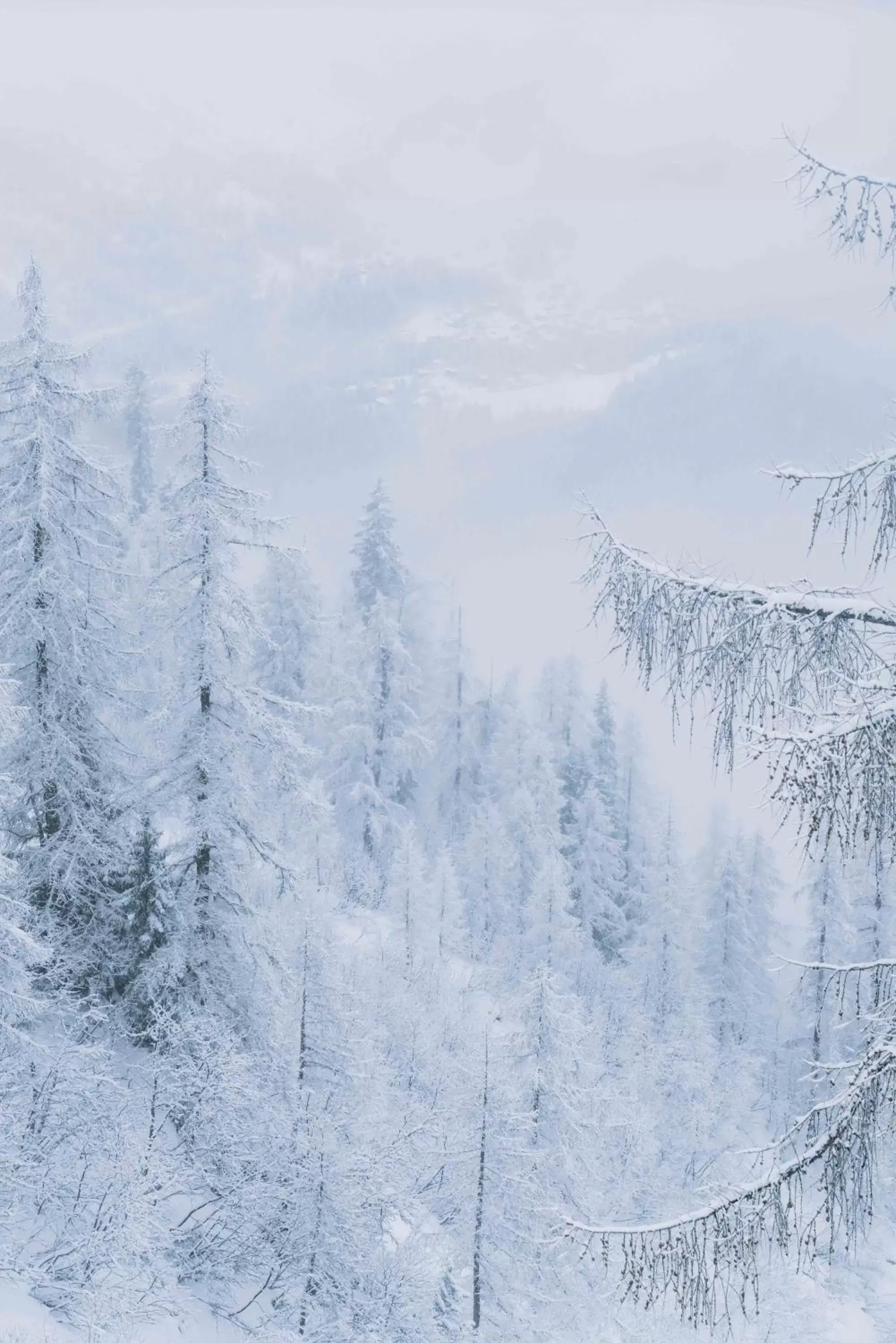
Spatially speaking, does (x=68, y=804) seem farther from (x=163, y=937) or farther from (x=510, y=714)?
(x=510, y=714)

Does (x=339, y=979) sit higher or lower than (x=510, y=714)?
lower

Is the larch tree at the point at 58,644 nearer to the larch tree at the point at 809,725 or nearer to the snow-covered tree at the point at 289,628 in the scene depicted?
the larch tree at the point at 809,725

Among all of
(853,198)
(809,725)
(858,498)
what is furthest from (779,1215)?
(853,198)

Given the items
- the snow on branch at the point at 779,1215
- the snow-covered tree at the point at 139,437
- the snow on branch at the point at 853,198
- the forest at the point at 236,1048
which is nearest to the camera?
the snow on branch at the point at 779,1215

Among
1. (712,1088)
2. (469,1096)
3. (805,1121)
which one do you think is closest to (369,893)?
(712,1088)

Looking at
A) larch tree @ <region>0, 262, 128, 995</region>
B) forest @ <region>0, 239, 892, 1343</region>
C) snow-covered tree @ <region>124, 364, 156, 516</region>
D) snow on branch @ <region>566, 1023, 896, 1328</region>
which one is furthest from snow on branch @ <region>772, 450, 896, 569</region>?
snow-covered tree @ <region>124, 364, 156, 516</region>

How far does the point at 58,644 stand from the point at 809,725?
41.5 ft

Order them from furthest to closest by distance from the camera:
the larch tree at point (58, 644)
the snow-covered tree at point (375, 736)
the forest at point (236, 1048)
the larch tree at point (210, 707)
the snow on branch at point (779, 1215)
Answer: the snow-covered tree at point (375, 736) → the larch tree at point (210, 707) → the larch tree at point (58, 644) → the forest at point (236, 1048) → the snow on branch at point (779, 1215)

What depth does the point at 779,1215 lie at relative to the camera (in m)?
3.68

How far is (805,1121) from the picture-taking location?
148 inches

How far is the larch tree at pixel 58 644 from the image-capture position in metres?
13.4

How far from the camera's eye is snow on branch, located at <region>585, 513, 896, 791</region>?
11.8 ft

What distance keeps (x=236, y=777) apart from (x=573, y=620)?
297 feet

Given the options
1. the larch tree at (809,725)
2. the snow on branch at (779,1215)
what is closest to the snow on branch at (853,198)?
the larch tree at (809,725)
